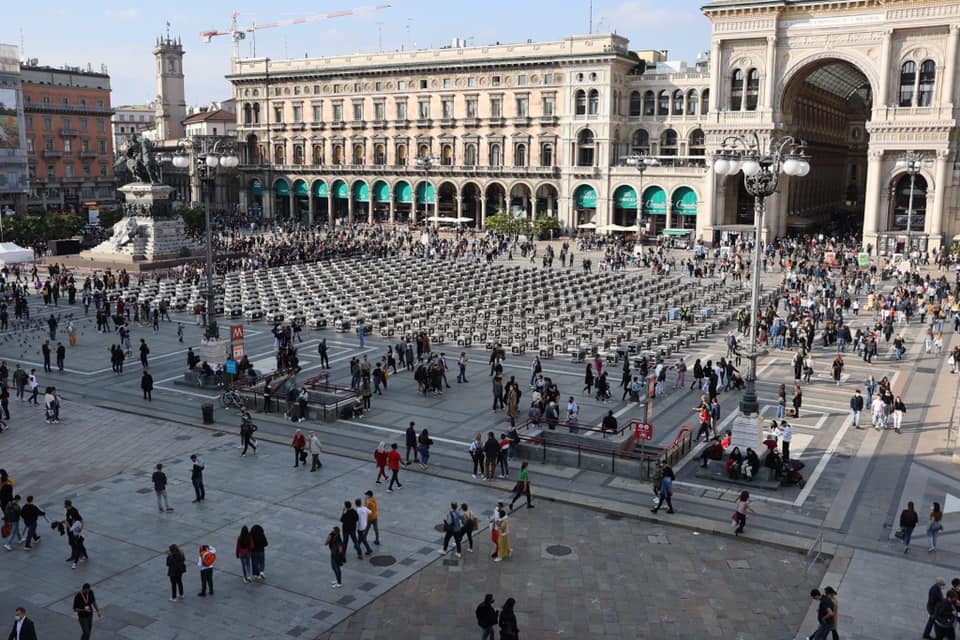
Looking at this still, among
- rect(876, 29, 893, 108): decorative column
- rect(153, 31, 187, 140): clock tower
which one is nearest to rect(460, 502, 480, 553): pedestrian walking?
rect(876, 29, 893, 108): decorative column

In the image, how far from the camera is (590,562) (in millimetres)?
17594

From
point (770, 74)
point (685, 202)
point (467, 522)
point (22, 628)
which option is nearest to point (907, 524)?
point (467, 522)

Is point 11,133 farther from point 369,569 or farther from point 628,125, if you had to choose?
point 369,569

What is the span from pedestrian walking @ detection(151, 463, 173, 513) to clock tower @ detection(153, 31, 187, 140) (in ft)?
413

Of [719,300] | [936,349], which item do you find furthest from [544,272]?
[936,349]

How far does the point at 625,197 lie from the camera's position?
87438mm

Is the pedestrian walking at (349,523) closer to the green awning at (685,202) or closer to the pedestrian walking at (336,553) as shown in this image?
the pedestrian walking at (336,553)

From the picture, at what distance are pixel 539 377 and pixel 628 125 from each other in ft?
210

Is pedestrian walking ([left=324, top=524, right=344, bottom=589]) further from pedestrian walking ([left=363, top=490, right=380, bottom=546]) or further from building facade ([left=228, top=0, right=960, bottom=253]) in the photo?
building facade ([left=228, top=0, right=960, bottom=253])

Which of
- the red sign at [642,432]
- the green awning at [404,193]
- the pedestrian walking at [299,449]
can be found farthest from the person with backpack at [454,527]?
the green awning at [404,193]

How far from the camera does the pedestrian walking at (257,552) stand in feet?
53.2

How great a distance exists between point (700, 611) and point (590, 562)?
2.63 m

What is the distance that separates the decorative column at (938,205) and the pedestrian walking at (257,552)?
218ft

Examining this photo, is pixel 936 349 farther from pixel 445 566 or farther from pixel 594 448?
pixel 445 566
